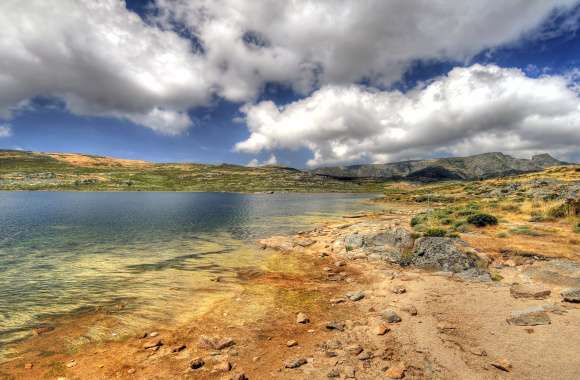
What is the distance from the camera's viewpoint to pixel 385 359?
10945 mm

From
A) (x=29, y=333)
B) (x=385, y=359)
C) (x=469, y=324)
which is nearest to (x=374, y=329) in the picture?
(x=385, y=359)

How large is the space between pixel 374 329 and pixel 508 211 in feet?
140

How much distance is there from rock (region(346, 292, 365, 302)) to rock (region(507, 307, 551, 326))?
729cm

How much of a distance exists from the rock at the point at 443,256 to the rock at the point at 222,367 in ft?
57.6

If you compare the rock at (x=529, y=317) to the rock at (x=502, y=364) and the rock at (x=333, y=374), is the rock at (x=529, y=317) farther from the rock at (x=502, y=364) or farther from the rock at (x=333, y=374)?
the rock at (x=333, y=374)

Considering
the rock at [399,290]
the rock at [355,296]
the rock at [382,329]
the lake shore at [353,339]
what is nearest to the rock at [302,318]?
the lake shore at [353,339]

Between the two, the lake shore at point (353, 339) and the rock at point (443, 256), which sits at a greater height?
the rock at point (443, 256)

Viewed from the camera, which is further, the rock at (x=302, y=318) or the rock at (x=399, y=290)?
the rock at (x=399, y=290)

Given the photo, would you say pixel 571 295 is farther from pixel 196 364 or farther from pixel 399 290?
pixel 196 364

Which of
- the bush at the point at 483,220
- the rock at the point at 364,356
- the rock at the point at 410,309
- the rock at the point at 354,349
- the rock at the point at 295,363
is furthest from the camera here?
Answer: the bush at the point at 483,220

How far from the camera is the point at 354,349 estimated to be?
11.7 m

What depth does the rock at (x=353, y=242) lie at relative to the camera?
30250mm

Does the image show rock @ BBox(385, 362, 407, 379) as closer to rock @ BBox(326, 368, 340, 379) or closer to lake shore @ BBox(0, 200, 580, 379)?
lake shore @ BBox(0, 200, 580, 379)

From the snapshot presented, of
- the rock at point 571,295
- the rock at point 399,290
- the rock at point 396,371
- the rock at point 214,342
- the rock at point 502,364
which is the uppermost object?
the rock at point 571,295
